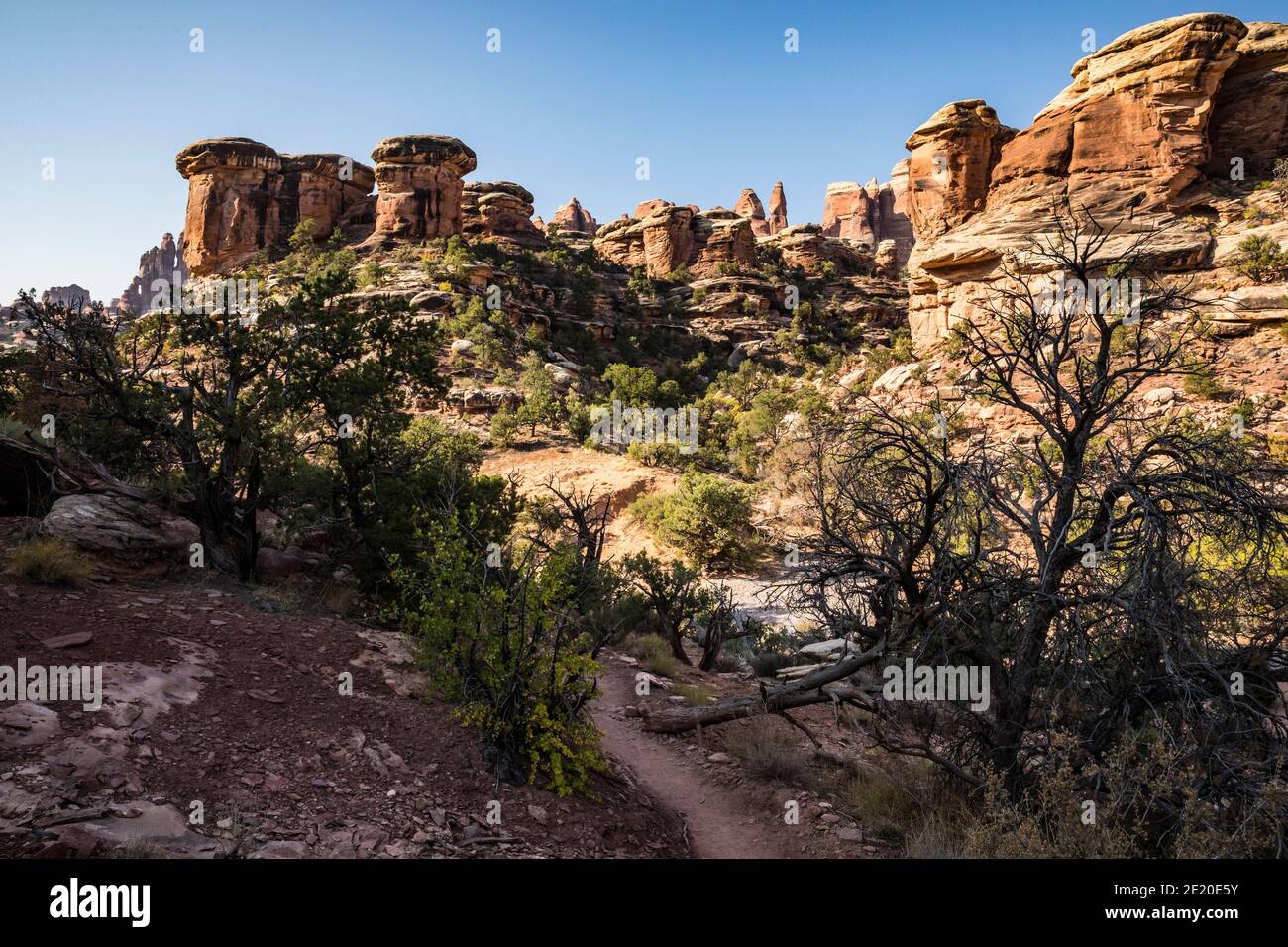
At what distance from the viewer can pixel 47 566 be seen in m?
6.54

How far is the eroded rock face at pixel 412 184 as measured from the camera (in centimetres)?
4491

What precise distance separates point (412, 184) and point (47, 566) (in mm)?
45085

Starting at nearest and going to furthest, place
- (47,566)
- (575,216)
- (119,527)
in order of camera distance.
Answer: (47,566), (119,527), (575,216)

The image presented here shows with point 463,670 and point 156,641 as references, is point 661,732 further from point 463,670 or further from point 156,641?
→ point 156,641

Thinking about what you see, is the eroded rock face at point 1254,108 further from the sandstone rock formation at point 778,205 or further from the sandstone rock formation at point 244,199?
the sandstone rock formation at point 778,205

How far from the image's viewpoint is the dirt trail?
5645 millimetres

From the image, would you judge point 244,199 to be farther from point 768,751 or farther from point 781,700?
point 768,751

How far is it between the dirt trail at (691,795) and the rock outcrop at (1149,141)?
28072mm

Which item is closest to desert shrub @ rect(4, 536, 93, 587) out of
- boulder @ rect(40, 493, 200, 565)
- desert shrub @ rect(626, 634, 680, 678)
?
boulder @ rect(40, 493, 200, 565)

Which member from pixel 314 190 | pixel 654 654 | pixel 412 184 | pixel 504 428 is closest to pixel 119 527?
pixel 654 654

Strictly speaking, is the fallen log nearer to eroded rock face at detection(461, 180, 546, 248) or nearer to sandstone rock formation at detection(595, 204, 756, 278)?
eroded rock face at detection(461, 180, 546, 248)

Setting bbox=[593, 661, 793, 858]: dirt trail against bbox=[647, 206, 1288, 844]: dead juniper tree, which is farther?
bbox=[593, 661, 793, 858]: dirt trail

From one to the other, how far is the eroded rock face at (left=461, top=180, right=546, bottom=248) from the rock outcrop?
109ft
